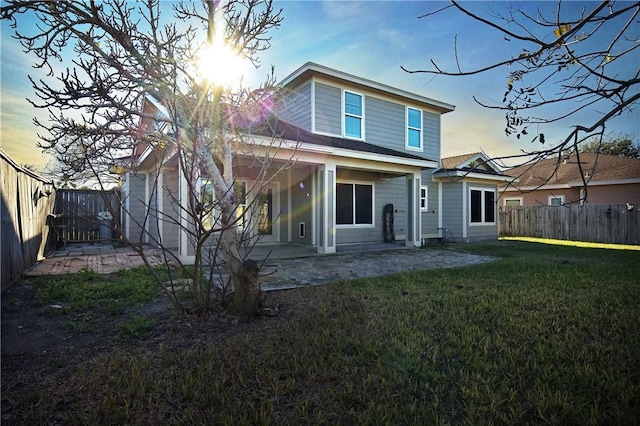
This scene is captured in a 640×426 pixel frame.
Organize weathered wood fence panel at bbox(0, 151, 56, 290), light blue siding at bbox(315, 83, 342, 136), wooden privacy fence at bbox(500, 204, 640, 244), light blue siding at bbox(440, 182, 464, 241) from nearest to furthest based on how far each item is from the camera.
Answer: weathered wood fence panel at bbox(0, 151, 56, 290) → light blue siding at bbox(315, 83, 342, 136) → light blue siding at bbox(440, 182, 464, 241) → wooden privacy fence at bbox(500, 204, 640, 244)

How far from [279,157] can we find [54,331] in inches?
236

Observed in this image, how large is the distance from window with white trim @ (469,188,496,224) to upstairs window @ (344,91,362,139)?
6.05 meters

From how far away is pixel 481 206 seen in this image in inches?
580

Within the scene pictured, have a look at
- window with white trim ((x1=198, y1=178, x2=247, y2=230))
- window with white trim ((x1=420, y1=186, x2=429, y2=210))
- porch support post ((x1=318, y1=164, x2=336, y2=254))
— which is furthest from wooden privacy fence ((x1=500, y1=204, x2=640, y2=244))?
window with white trim ((x1=198, y1=178, x2=247, y2=230))

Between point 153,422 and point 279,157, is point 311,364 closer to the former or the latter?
point 153,422

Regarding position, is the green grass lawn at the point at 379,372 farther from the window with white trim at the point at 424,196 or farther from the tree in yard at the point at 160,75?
the window with white trim at the point at 424,196

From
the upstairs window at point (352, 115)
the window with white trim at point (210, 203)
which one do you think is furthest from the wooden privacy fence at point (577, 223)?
the window with white trim at point (210, 203)

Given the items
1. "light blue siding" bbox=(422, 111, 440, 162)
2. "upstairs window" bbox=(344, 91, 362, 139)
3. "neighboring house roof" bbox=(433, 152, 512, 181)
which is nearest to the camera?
"upstairs window" bbox=(344, 91, 362, 139)

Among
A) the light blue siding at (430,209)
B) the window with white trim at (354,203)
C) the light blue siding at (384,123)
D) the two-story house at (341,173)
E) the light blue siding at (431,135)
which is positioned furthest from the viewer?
the light blue siding at (431,135)

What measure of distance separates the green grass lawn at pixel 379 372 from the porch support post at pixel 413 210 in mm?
6882

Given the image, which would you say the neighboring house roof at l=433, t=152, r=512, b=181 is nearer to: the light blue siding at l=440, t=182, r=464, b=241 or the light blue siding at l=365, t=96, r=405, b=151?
the light blue siding at l=440, t=182, r=464, b=241

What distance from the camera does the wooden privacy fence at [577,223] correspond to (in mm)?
14500

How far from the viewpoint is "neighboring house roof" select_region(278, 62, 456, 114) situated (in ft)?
33.9

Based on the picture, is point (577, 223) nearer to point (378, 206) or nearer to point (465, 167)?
point (465, 167)
